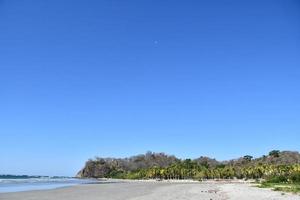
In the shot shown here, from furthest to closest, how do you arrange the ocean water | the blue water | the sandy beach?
the ocean water, the blue water, the sandy beach

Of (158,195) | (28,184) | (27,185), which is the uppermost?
(28,184)

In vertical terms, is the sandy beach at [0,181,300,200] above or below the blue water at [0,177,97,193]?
below

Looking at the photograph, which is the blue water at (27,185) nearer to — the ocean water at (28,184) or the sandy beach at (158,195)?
the ocean water at (28,184)

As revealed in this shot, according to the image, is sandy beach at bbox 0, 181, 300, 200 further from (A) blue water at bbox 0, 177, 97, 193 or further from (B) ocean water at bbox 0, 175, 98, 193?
(B) ocean water at bbox 0, 175, 98, 193

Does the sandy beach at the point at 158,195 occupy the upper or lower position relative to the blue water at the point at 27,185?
lower

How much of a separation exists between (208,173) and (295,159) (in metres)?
66.3

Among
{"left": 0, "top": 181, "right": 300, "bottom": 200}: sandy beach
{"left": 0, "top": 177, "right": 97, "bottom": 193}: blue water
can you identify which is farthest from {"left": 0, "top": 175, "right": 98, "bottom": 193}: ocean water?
{"left": 0, "top": 181, "right": 300, "bottom": 200}: sandy beach

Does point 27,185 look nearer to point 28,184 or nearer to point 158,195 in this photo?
point 28,184

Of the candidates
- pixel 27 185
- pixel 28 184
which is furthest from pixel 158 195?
pixel 28 184

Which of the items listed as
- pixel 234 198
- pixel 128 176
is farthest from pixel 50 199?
pixel 128 176

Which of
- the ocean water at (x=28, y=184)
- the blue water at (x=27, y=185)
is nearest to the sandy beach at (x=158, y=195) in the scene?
the blue water at (x=27, y=185)

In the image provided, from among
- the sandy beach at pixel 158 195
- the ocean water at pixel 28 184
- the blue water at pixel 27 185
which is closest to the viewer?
the sandy beach at pixel 158 195

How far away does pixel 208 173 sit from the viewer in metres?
132

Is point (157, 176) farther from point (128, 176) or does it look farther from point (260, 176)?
point (260, 176)
